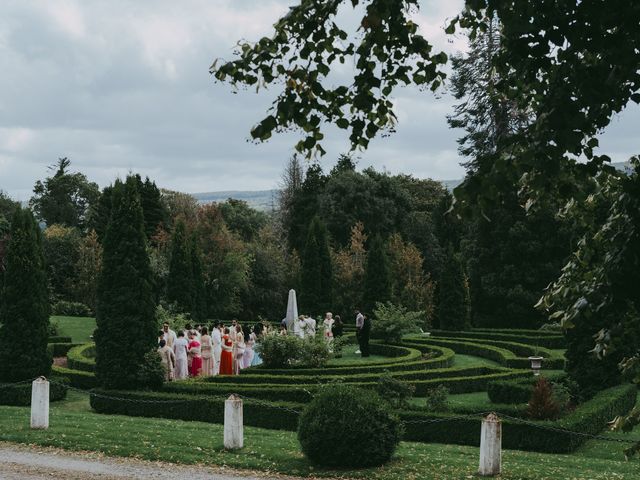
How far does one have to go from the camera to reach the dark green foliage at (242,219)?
66062mm

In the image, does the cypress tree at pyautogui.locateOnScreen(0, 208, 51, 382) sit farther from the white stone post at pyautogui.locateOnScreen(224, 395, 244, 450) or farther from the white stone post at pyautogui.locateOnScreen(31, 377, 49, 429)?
the white stone post at pyautogui.locateOnScreen(224, 395, 244, 450)

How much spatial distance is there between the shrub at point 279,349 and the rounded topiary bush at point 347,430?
45.0 ft

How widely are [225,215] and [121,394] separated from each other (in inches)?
1843

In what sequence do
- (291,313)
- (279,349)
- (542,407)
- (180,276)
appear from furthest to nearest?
1. (180,276)
2. (291,313)
3. (279,349)
4. (542,407)

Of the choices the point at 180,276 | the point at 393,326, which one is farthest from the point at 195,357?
the point at 180,276

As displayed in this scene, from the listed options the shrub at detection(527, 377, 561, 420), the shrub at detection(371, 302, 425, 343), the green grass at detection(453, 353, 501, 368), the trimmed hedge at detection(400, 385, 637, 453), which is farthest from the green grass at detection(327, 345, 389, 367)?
the shrub at detection(527, 377, 561, 420)

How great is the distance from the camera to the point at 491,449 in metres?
11.2

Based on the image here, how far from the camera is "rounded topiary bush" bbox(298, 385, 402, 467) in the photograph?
11.5 metres

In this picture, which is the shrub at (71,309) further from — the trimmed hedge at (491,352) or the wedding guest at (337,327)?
the trimmed hedge at (491,352)

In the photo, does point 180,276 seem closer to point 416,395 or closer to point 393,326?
point 393,326

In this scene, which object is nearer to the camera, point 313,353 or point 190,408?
point 190,408

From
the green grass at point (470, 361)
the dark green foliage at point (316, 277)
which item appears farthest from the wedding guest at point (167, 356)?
the dark green foliage at point (316, 277)

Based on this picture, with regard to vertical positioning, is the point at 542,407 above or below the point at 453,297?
below

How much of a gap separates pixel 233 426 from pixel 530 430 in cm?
553
